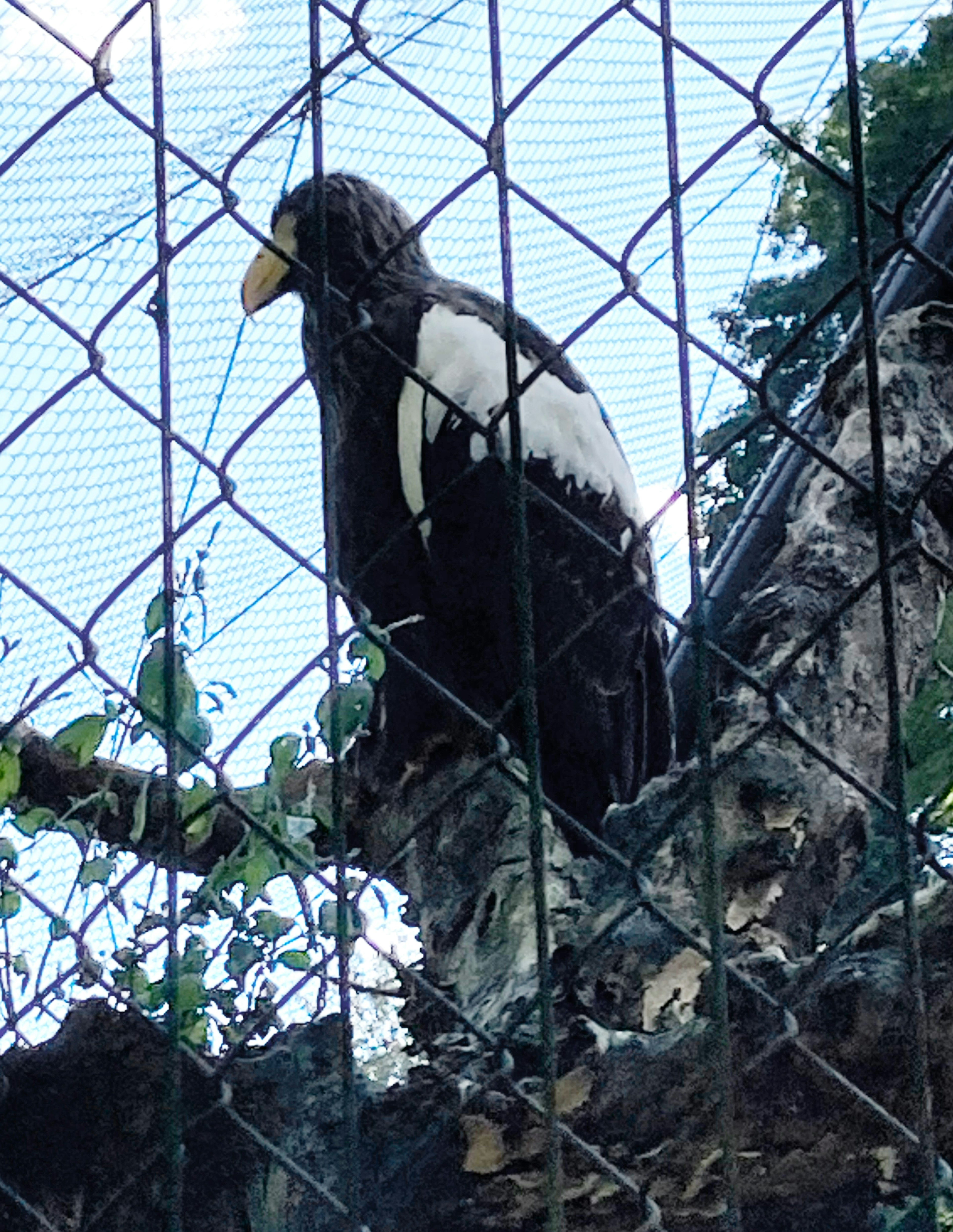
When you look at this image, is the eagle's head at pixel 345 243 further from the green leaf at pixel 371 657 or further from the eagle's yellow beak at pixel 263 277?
the green leaf at pixel 371 657

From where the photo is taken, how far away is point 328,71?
1.17 meters

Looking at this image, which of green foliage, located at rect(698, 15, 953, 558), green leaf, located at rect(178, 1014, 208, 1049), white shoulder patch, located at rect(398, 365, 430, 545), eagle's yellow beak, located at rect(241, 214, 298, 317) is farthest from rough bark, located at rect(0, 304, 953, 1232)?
eagle's yellow beak, located at rect(241, 214, 298, 317)

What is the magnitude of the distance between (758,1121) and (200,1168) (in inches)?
13.8

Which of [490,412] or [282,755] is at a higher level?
[490,412]

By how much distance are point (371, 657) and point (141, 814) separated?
8.0 inches

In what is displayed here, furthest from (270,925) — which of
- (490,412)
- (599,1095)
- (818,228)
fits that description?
(818,228)

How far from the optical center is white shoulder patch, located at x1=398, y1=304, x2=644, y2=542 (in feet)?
8.52

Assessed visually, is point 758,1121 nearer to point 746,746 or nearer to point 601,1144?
point 601,1144

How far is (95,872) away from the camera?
4.60ft

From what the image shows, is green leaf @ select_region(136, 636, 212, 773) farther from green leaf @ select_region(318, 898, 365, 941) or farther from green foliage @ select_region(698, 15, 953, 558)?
green foliage @ select_region(698, 15, 953, 558)

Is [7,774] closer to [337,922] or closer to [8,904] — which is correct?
[8,904]

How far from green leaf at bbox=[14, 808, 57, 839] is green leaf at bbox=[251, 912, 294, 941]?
0.16 m

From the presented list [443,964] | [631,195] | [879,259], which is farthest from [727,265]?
[879,259]

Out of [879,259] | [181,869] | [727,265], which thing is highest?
[727,265]
